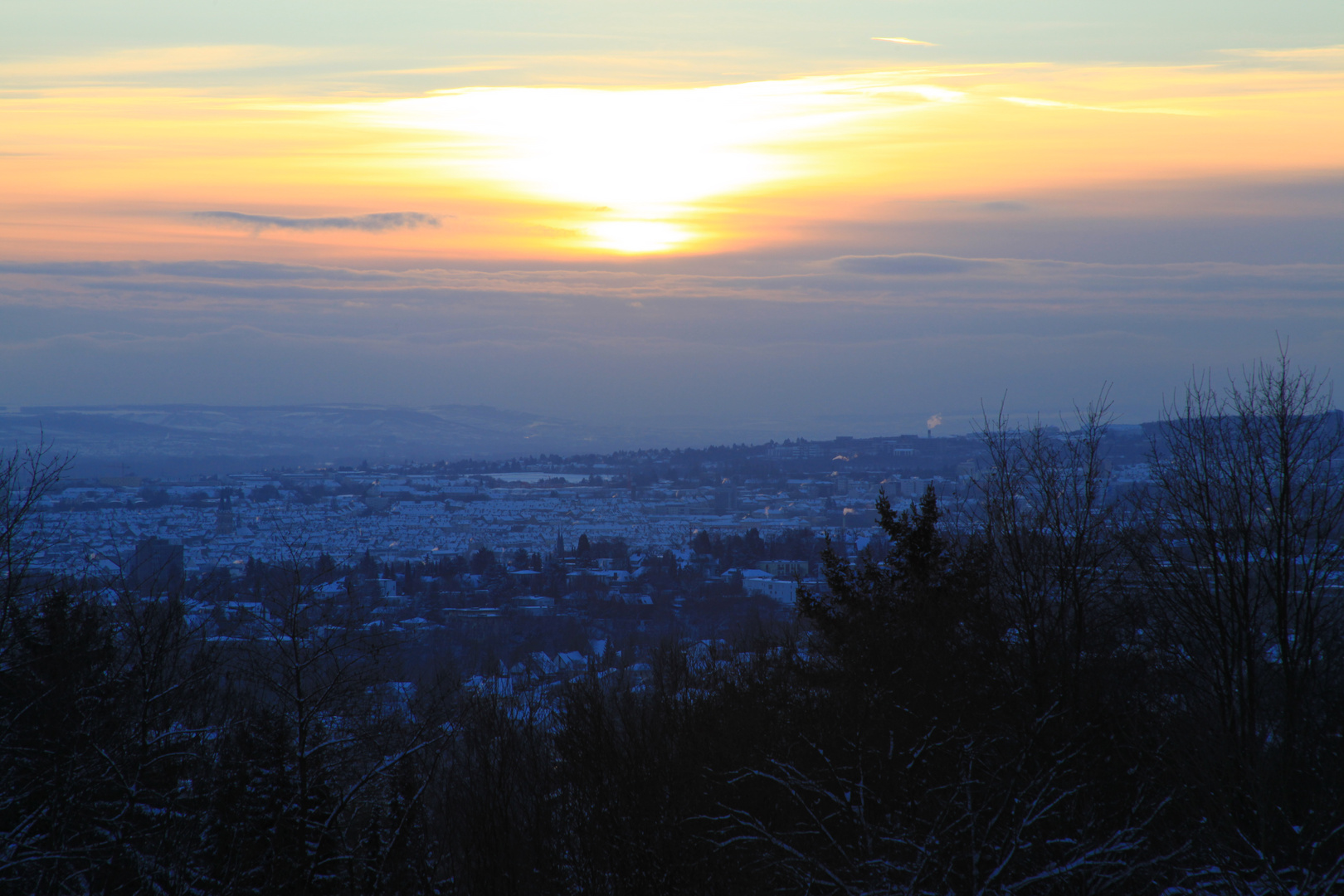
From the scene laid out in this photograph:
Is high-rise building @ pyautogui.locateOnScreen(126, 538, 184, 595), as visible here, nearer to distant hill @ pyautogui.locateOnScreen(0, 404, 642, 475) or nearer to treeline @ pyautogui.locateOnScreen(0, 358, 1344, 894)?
treeline @ pyautogui.locateOnScreen(0, 358, 1344, 894)

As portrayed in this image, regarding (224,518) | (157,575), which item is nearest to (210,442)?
(224,518)

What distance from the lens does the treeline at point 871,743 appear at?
998 centimetres

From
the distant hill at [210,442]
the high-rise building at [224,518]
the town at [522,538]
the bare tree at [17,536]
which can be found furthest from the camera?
the distant hill at [210,442]

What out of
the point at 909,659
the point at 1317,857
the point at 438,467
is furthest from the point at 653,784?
the point at 438,467

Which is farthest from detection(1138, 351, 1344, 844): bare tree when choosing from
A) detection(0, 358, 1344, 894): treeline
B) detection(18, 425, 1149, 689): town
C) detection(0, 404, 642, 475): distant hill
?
detection(0, 404, 642, 475): distant hill

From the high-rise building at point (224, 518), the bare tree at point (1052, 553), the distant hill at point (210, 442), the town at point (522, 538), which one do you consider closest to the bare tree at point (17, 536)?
the town at point (522, 538)

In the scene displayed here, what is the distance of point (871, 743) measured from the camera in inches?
556

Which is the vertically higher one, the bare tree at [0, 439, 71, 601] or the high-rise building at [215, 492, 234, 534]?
the bare tree at [0, 439, 71, 601]

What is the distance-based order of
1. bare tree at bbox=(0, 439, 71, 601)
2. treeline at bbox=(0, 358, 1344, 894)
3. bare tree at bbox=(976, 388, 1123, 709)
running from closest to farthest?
1. treeline at bbox=(0, 358, 1344, 894)
2. bare tree at bbox=(0, 439, 71, 601)
3. bare tree at bbox=(976, 388, 1123, 709)

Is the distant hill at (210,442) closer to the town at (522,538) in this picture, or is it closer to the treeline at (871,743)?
the town at (522,538)

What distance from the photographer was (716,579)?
6694 cm

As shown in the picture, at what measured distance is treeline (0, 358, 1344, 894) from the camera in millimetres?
9977

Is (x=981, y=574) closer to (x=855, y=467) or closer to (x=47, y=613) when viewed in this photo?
(x=47, y=613)

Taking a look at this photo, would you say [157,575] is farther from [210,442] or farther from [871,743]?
[210,442]
